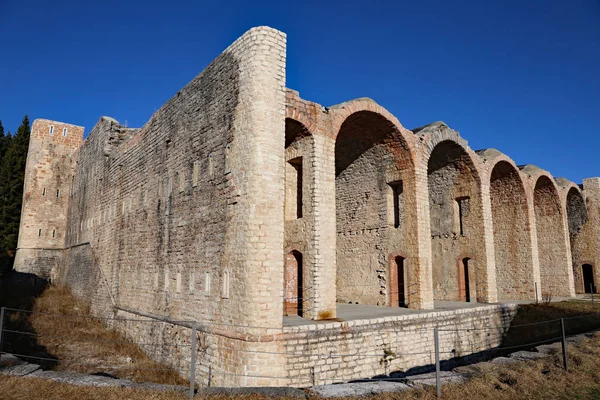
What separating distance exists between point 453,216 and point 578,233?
14.4m

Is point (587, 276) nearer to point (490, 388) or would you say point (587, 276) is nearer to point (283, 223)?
point (490, 388)

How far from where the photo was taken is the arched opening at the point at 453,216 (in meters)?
17.6

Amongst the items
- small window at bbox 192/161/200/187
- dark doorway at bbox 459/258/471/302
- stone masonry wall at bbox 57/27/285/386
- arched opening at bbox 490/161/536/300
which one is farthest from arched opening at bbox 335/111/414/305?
arched opening at bbox 490/161/536/300

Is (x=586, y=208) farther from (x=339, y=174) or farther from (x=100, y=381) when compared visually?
(x=100, y=381)

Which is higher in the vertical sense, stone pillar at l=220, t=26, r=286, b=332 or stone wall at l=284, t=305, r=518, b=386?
stone pillar at l=220, t=26, r=286, b=332

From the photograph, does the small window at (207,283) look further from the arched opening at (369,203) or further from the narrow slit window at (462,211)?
the narrow slit window at (462,211)

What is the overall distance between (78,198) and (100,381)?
22.3 m

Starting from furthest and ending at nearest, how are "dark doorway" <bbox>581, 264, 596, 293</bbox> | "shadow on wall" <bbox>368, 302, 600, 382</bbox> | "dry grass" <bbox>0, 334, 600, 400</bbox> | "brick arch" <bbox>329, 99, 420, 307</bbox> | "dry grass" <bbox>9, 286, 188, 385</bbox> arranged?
"dark doorway" <bbox>581, 264, 596, 293</bbox> → "brick arch" <bbox>329, 99, 420, 307</bbox> → "shadow on wall" <bbox>368, 302, 600, 382</bbox> → "dry grass" <bbox>9, 286, 188, 385</bbox> → "dry grass" <bbox>0, 334, 600, 400</bbox>

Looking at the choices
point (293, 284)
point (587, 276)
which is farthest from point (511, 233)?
point (293, 284)

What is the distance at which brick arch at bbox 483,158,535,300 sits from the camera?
2047cm

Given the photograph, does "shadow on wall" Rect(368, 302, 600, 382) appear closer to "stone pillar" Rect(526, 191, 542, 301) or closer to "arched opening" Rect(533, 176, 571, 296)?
"stone pillar" Rect(526, 191, 542, 301)

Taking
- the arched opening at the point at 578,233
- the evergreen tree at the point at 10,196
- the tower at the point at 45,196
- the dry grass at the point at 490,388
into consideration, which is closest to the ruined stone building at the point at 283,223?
the arched opening at the point at 578,233

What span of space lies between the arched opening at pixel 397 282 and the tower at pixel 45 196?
77.8 feet

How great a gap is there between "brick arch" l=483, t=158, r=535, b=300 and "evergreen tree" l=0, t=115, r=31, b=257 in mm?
31775
